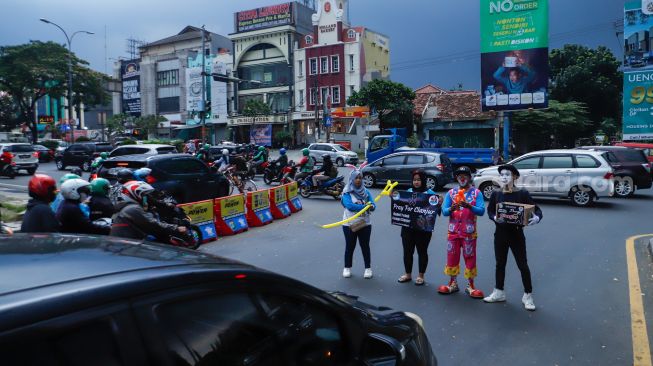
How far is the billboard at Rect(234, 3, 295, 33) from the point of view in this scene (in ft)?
184

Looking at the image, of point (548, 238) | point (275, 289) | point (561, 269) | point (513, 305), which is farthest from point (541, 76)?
point (275, 289)

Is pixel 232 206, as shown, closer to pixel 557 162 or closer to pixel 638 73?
pixel 557 162

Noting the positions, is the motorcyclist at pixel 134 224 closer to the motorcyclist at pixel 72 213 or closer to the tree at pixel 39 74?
the motorcyclist at pixel 72 213

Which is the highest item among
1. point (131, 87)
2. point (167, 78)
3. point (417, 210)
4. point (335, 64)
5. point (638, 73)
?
point (167, 78)

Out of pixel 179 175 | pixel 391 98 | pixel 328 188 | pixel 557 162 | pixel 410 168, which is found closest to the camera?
pixel 179 175

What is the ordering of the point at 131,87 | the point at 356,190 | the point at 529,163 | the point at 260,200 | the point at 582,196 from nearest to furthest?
the point at 356,190 < the point at 260,200 < the point at 582,196 < the point at 529,163 < the point at 131,87

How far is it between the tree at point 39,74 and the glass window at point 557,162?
43.0 meters

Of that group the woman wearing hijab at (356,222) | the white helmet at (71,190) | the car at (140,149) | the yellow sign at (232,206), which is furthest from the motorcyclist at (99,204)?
the car at (140,149)

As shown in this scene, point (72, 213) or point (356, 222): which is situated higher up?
point (72, 213)

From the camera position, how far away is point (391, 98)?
41.4 meters

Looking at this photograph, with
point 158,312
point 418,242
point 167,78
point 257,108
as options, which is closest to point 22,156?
point 418,242

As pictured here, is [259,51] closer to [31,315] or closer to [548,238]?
[548,238]

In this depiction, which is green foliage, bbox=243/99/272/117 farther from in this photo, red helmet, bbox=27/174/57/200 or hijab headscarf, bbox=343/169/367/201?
red helmet, bbox=27/174/57/200

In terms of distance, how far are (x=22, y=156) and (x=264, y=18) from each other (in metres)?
37.6
